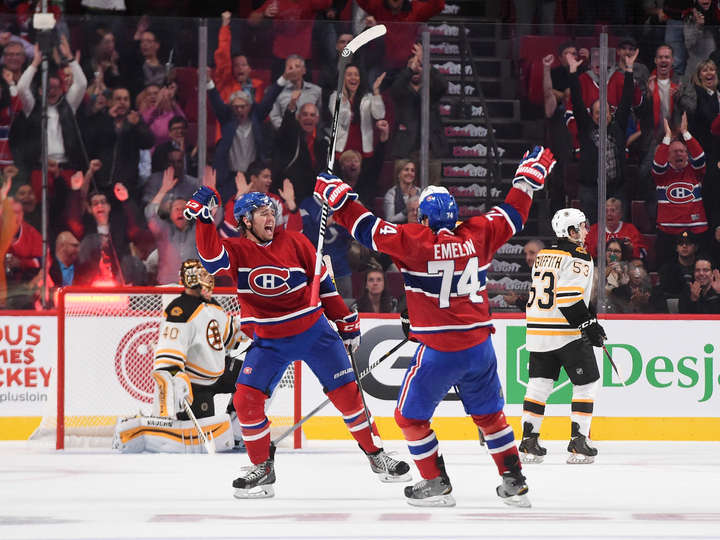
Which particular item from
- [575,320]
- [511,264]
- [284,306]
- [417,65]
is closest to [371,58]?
[417,65]

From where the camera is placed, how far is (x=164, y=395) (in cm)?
623

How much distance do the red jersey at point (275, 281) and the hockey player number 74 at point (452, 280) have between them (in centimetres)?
85

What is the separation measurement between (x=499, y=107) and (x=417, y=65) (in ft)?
2.39

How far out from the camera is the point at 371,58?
791cm

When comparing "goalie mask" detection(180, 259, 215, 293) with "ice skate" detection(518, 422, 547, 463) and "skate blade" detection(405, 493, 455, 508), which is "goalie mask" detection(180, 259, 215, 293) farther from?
"skate blade" detection(405, 493, 455, 508)

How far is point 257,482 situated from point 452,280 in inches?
47.5

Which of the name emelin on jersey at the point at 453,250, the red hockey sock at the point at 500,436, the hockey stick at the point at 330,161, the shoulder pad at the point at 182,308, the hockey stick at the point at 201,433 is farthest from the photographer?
the shoulder pad at the point at 182,308

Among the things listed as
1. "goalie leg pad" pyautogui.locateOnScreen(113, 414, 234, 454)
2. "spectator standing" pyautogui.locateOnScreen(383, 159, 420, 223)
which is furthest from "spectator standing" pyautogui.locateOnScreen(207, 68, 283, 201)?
"goalie leg pad" pyautogui.locateOnScreen(113, 414, 234, 454)

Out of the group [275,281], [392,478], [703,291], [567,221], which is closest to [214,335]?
[275,281]

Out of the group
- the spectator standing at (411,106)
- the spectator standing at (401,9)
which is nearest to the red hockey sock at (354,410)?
the spectator standing at (411,106)

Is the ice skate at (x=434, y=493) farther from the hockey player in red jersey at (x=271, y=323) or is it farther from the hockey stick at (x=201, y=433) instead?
the hockey stick at (x=201, y=433)

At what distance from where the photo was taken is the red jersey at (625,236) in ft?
24.6

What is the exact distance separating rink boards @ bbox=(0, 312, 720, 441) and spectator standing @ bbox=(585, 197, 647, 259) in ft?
2.59

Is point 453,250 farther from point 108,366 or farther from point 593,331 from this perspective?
point 108,366
